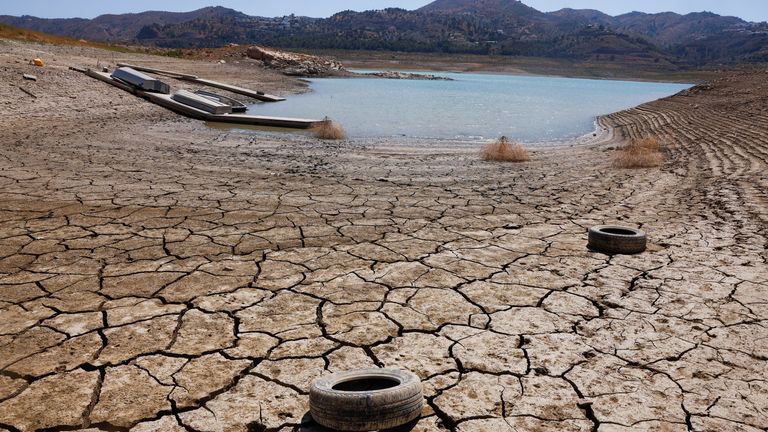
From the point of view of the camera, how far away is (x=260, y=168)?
26.0 ft

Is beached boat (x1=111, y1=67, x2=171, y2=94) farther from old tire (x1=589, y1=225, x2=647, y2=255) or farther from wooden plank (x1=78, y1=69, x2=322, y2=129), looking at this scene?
old tire (x1=589, y1=225, x2=647, y2=255)

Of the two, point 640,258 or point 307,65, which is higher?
point 307,65

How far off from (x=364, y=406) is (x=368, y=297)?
4.60ft

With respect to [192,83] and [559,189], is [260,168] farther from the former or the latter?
[192,83]

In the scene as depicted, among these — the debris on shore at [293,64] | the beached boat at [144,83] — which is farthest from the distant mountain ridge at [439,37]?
the beached boat at [144,83]

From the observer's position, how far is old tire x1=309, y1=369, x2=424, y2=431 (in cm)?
225

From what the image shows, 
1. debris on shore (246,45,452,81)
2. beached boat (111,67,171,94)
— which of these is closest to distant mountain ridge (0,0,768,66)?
debris on shore (246,45,452,81)

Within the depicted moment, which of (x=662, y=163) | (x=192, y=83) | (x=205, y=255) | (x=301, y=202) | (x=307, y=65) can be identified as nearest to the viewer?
(x=205, y=255)

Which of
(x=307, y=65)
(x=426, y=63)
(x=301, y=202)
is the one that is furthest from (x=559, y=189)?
(x=426, y=63)

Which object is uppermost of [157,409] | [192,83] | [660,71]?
[660,71]

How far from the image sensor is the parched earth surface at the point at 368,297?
2510mm

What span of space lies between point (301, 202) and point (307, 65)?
37934 millimetres

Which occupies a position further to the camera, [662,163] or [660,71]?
[660,71]

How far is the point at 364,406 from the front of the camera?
225 cm
